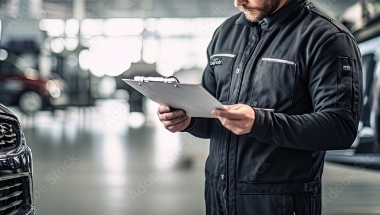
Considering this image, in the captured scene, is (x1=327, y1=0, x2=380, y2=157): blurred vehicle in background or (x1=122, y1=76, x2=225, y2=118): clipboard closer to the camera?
(x1=122, y1=76, x2=225, y2=118): clipboard

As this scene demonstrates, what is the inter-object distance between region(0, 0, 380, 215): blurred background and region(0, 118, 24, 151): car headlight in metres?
2.13

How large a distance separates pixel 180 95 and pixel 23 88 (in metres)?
15.4

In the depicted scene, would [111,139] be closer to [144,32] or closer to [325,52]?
[325,52]

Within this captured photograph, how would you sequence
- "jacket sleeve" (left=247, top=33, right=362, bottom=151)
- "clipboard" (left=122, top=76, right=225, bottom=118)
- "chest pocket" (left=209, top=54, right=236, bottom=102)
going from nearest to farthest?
"clipboard" (left=122, top=76, right=225, bottom=118), "jacket sleeve" (left=247, top=33, right=362, bottom=151), "chest pocket" (left=209, top=54, right=236, bottom=102)

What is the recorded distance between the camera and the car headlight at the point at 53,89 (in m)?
17.2

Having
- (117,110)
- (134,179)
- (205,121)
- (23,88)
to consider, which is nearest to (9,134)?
(205,121)

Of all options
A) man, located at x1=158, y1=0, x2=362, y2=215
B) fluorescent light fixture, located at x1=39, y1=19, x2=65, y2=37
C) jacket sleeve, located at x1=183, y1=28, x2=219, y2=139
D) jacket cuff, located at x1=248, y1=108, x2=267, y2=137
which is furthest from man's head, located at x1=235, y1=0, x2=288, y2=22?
fluorescent light fixture, located at x1=39, y1=19, x2=65, y2=37

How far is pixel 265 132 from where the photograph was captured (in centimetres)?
171

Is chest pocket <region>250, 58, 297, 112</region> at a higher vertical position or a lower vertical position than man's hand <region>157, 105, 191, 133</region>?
higher

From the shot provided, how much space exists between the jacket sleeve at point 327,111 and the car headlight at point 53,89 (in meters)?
15.8

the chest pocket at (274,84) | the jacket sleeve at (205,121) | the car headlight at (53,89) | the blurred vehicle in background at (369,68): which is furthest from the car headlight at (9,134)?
the car headlight at (53,89)

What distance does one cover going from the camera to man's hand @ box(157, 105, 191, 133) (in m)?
1.87

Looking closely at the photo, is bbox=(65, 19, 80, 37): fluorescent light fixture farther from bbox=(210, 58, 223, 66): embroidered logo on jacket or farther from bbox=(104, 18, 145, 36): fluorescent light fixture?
bbox=(210, 58, 223, 66): embroidered logo on jacket

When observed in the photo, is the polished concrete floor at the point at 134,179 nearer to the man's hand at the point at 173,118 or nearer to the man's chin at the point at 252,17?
the man's hand at the point at 173,118
